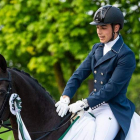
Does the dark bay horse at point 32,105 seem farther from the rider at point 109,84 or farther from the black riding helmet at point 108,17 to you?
the black riding helmet at point 108,17

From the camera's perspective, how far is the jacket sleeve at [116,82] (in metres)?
3.56

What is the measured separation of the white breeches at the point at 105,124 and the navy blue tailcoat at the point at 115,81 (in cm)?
5

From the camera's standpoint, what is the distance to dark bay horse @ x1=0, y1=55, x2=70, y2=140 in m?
3.27

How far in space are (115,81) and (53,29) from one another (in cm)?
852

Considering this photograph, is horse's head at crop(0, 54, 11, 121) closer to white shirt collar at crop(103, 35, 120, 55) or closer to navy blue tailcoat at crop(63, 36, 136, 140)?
navy blue tailcoat at crop(63, 36, 136, 140)

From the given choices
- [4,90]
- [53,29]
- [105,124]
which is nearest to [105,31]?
[105,124]

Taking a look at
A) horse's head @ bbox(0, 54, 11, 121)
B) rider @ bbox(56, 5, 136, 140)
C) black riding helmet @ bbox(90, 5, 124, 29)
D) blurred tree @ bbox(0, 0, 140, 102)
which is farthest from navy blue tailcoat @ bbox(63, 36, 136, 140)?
blurred tree @ bbox(0, 0, 140, 102)

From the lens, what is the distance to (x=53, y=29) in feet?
38.9

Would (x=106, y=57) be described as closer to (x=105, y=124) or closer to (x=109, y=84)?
(x=109, y=84)

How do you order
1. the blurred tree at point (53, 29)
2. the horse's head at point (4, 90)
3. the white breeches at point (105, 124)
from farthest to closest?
1. the blurred tree at point (53, 29)
2. the white breeches at point (105, 124)
3. the horse's head at point (4, 90)

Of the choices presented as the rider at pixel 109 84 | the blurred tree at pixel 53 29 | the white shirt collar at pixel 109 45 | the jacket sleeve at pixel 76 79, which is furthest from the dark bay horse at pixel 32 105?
the blurred tree at pixel 53 29

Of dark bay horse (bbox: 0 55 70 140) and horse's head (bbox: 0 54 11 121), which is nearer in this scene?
horse's head (bbox: 0 54 11 121)

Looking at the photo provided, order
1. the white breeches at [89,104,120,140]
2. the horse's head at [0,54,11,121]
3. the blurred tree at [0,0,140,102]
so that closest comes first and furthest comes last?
the horse's head at [0,54,11,121] → the white breeches at [89,104,120,140] → the blurred tree at [0,0,140,102]

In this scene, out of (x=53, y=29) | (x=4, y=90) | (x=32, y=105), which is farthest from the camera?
(x=53, y=29)
